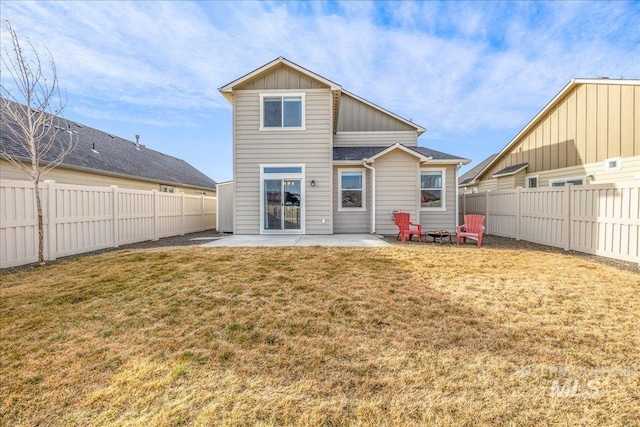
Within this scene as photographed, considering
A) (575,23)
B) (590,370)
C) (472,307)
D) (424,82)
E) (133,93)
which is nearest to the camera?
(590,370)

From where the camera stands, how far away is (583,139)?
37.1 feet

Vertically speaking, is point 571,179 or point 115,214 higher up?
point 571,179

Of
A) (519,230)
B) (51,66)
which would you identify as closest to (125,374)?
(51,66)

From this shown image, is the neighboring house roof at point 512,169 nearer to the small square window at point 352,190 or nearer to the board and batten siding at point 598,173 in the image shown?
the board and batten siding at point 598,173

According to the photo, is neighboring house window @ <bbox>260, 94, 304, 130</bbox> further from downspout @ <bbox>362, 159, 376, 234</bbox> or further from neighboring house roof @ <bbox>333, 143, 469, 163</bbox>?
downspout @ <bbox>362, 159, 376, 234</bbox>

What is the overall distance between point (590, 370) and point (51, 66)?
36.4ft

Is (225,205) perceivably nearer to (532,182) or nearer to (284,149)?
(284,149)

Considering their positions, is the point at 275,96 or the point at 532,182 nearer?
the point at 275,96

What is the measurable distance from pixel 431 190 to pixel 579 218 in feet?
15.8

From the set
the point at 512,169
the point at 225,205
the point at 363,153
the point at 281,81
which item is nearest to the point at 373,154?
the point at 363,153

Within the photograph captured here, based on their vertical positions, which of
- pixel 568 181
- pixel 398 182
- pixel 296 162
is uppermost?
pixel 296 162

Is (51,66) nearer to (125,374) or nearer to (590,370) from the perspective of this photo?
(125,374)

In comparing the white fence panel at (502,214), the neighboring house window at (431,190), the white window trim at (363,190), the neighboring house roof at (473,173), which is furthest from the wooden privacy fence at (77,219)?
the neighboring house roof at (473,173)

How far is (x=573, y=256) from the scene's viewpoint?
6.97 metres
